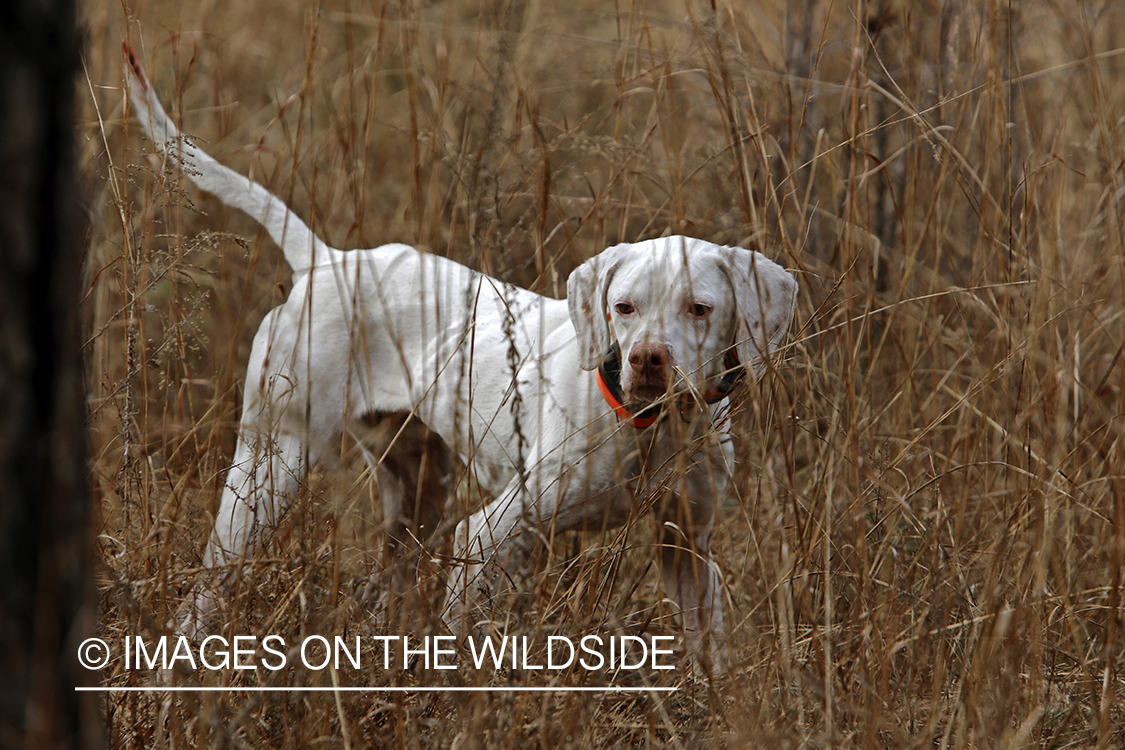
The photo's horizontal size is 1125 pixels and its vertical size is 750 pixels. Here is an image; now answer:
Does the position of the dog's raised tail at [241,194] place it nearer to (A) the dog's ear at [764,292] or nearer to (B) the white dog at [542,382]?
(B) the white dog at [542,382]

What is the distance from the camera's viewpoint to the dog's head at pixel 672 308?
6.37ft

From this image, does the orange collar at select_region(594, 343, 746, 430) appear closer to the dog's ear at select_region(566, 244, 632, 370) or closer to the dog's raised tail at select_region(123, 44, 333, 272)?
the dog's ear at select_region(566, 244, 632, 370)

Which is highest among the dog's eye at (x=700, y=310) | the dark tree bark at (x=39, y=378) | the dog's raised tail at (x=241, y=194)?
the dog's raised tail at (x=241, y=194)

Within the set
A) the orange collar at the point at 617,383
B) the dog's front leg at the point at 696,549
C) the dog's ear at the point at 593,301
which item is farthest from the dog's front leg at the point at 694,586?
the dog's ear at the point at 593,301

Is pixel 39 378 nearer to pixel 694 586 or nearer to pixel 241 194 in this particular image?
pixel 694 586

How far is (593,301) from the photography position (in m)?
2.17

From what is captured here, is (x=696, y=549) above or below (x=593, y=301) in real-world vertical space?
below

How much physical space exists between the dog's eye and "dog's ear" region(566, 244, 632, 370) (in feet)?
0.71

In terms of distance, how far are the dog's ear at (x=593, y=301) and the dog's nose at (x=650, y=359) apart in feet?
0.64

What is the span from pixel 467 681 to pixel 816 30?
101 inches

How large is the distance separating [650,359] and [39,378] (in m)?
1.22

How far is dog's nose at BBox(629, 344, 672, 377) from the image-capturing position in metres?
1.91

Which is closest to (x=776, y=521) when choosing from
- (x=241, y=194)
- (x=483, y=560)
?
(x=483, y=560)

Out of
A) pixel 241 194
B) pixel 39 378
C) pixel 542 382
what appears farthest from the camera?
pixel 241 194
